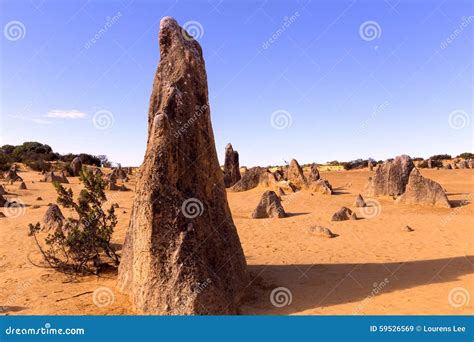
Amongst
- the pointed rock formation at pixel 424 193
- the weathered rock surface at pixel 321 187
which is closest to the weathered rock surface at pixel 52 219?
the pointed rock formation at pixel 424 193

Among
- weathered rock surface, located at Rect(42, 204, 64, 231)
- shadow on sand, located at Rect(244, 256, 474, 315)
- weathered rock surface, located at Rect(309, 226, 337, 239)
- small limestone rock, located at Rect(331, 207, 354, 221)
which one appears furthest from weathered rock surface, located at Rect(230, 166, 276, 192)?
shadow on sand, located at Rect(244, 256, 474, 315)

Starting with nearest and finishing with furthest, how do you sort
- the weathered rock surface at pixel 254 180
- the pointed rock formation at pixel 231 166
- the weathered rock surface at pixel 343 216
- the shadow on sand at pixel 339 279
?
the shadow on sand at pixel 339 279, the weathered rock surface at pixel 343 216, the weathered rock surface at pixel 254 180, the pointed rock formation at pixel 231 166

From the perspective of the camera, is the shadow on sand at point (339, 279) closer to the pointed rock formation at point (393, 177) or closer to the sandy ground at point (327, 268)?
the sandy ground at point (327, 268)

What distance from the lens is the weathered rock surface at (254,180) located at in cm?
2242

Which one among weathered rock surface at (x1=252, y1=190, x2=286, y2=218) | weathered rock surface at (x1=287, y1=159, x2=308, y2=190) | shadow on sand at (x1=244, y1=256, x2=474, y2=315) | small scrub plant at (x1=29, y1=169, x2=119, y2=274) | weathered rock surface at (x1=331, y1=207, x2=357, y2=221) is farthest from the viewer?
weathered rock surface at (x1=287, y1=159, x2=308, y2=190)

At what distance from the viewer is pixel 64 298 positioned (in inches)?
259

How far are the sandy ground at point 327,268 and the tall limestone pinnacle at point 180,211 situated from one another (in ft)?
2.12

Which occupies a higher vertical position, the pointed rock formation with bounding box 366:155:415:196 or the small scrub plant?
the pointed rock formation with bounding box 366:155:415:196

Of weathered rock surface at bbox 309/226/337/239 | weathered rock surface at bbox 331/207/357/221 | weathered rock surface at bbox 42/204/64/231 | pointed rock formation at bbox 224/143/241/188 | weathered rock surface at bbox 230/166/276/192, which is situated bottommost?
weathered rock surface at bbox 309/226/337/239

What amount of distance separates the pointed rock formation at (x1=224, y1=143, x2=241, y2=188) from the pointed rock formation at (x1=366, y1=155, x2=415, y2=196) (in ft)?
28.5

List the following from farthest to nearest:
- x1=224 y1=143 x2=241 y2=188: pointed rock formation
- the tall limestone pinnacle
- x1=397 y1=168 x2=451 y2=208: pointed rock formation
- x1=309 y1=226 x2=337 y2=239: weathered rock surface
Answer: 1. x1=224 y1=143 x2=241 y2=188: pointed rock formation
2. x1=397 y1=168 x2=451 y2=208: pointed rock formation
3. x1=309 y1=226 x2=337 y2=239: weathered rock surface
4. the tall limestone pinnacle

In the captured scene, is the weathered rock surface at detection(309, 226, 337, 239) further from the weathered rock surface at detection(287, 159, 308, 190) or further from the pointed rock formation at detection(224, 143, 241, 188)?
the pointed rock formation at detection(224, 143, 241, 188)

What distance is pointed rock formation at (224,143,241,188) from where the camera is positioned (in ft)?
80.7

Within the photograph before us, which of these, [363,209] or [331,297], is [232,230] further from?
[363,209]
